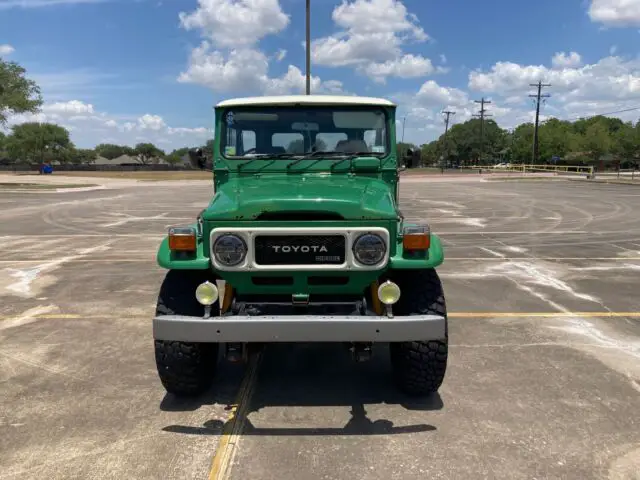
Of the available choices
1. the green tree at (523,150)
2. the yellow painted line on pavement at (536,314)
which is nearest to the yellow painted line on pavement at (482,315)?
the yellow painted line on pavement at (536,314)

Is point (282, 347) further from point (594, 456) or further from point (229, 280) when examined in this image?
point (594, 456)

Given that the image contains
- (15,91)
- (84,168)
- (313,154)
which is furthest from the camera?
(84,168)

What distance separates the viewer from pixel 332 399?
391 cm

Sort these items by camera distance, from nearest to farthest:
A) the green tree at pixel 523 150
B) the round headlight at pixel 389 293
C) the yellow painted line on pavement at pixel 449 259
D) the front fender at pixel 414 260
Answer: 1. the round headlight at pixel 389 293
2. the front fender at pixel 414 260
3. the yellow painted line on pavement at pixel 449 259
4. the green tree at pixel 523 150

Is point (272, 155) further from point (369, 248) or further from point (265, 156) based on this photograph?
point (369, 248)

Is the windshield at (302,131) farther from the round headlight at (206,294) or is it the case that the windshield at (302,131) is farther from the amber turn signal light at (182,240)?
the round headlight at (206,294)

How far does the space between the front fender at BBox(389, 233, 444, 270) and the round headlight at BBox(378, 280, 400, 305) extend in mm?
159

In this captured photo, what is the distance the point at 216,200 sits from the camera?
3891 mm

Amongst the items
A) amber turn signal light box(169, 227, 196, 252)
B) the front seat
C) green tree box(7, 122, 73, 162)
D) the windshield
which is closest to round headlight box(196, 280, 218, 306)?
amber turn signal light box(169, 227, 196, 252)

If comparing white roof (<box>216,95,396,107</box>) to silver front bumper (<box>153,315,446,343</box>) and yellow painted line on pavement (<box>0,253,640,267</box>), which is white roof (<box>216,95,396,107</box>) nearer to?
silver front bumper (<box>153,315,446,343</box>)

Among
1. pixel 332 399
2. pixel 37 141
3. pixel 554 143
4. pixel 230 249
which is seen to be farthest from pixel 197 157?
pixel 554 143

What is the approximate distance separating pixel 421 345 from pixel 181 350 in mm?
1714

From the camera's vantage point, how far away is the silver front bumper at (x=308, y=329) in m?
3.22

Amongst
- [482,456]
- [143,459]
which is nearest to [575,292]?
[482,456]
